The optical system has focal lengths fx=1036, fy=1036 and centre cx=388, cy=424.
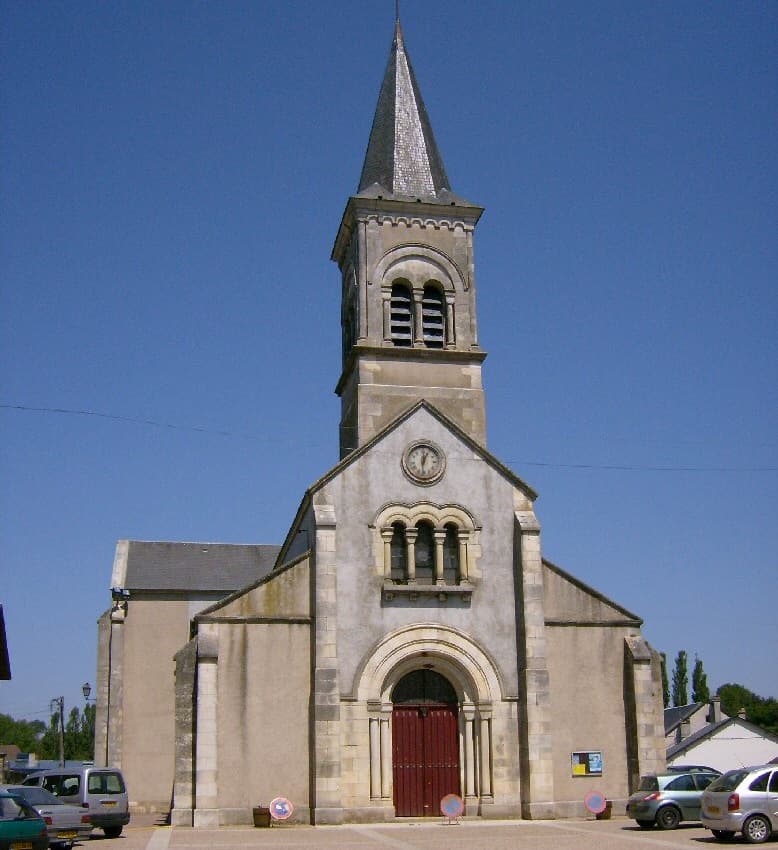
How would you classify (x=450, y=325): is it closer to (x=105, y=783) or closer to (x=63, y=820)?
(x=105, y=783)

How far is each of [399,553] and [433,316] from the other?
7.56 metres

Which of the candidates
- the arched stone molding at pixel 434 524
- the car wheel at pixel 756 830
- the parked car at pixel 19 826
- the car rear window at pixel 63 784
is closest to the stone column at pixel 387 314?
the arched stone molding at pixel 434 524

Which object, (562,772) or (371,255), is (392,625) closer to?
(562,772)

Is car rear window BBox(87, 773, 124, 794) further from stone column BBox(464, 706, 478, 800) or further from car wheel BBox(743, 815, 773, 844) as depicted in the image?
car wheel BBox(743, 815, 773, 844)

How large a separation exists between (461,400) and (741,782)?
1334 centimetres

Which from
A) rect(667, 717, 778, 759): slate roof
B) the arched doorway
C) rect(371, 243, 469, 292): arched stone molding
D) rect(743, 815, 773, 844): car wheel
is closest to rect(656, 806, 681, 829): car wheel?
rect(743, 815, 773, 844): car wheel

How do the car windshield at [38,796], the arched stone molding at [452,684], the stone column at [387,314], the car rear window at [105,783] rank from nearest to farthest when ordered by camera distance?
the car windshield at [38,796]
the car rear window at [105,783]
the arched stone molding at [452,684]
the stone column at [387,314]

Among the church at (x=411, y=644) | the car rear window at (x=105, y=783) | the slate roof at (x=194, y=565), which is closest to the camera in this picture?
the car rear window at (x=105, y=783)

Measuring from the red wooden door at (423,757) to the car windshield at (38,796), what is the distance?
8.40 metres

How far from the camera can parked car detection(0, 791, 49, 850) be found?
16.1m

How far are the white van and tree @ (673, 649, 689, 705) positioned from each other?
225 ft

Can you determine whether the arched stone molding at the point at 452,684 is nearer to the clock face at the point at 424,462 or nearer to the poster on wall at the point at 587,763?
the poster on wall at the point at 587,763

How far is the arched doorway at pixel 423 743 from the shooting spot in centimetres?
2638

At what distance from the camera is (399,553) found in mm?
27766
